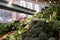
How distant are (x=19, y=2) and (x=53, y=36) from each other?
1.73m

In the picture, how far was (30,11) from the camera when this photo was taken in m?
3.42

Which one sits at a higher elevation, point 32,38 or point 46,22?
point 46,22

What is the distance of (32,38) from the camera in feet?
5.13

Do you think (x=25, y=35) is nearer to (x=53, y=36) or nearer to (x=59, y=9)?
(x=53, y=36)

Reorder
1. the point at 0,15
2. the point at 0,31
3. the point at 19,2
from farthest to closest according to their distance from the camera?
the point at 0,15
the point at 19,2
the point at 0,31

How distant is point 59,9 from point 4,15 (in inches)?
62.7

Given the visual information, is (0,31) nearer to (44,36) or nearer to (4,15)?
(4,15)

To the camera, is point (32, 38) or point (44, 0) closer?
point (32, 38)

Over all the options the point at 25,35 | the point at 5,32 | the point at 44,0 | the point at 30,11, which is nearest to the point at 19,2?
the point at 30,11

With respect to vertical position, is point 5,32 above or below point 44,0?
below

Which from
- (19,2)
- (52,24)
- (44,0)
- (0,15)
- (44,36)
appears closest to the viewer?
(44,36)

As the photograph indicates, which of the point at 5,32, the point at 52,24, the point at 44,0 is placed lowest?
the point at 5,32

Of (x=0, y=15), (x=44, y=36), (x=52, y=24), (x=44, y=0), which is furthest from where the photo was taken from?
(x=0, y=15)

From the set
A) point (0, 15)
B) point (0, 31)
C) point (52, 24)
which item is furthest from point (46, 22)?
point (0, 15)
